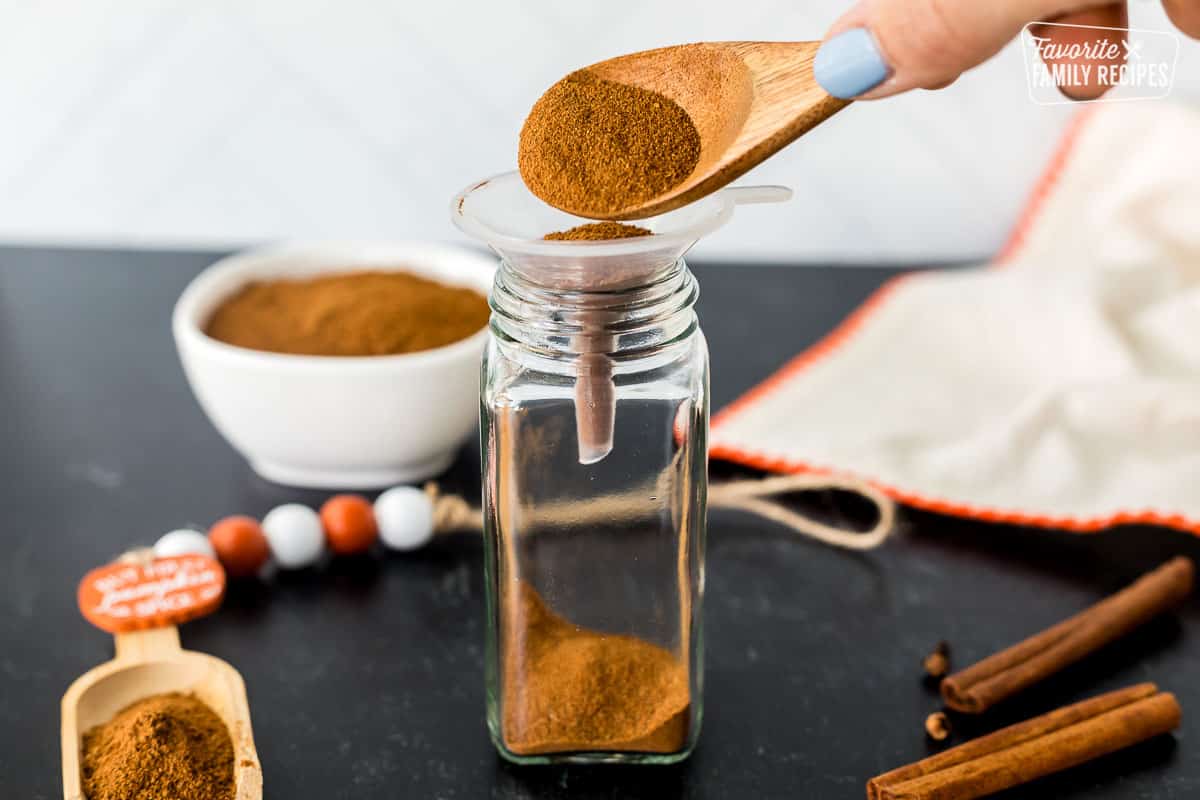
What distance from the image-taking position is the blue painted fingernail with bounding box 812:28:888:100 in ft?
2.00

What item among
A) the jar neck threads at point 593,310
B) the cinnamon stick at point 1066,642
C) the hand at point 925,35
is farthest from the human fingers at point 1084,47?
the cinnamon stick at point 1066,642

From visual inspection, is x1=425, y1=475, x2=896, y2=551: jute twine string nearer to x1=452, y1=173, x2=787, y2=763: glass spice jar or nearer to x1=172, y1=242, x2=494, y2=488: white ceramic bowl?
x1=172, y1=242, x2=494, y2=488: white ceramic bowl

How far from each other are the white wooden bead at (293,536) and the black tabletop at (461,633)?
0.07ft

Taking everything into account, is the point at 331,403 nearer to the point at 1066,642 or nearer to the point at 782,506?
the point at 782,506

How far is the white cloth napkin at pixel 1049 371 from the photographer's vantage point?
1045 millimetres

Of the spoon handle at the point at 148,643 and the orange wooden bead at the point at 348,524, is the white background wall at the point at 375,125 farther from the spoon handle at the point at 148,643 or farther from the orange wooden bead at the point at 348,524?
the spoon handle at the point at 148,643

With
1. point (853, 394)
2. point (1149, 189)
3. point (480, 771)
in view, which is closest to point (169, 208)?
point (853, 394)

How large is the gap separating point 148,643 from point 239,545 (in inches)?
4.3

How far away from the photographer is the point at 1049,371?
1.23 m

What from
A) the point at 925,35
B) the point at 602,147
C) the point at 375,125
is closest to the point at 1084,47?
the point at 925,35

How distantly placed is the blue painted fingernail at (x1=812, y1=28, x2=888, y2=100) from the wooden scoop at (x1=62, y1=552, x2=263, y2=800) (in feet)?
1.57

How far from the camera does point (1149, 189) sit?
1.32 m

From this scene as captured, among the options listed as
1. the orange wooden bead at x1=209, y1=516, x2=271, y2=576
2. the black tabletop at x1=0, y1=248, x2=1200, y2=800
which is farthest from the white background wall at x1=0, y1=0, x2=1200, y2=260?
the orange wooden bead at x1=209, y1=516, x2=271, y2=576

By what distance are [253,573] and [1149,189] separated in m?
0.94
